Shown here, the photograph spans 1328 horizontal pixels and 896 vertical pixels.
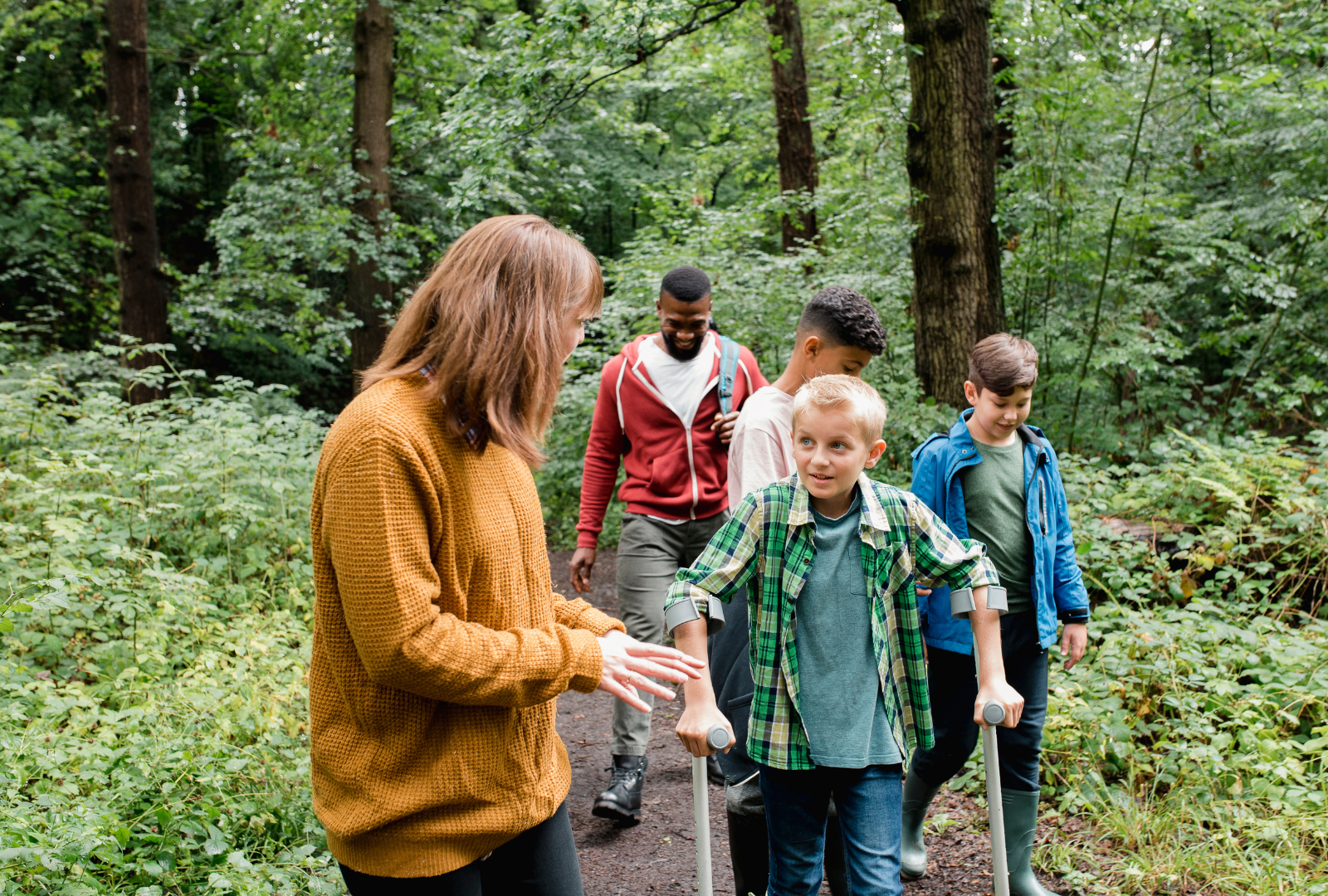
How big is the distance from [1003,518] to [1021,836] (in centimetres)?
112

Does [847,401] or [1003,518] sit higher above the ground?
[847,401]

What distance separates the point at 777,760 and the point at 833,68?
8.32m

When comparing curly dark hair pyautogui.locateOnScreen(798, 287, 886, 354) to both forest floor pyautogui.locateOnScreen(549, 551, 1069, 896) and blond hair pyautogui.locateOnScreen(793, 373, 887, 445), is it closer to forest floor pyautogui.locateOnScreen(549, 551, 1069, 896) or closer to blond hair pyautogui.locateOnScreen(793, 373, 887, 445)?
blond hair pyautogui.locateOnScreen(793, 373, 887, 445)

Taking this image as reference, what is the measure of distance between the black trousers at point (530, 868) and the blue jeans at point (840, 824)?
65 cm

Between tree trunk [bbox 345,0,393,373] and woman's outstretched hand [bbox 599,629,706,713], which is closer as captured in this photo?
woman's outstretched hand [bbox 599,629,706,713]

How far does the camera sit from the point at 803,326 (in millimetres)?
3086

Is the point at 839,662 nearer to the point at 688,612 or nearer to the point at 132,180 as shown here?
the point at 688,612

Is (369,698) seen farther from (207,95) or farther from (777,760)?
(207,95)

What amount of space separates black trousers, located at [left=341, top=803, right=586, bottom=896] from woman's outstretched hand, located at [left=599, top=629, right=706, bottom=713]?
1.03 feet

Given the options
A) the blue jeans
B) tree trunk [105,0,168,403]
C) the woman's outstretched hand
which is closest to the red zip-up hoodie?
the blue jeans

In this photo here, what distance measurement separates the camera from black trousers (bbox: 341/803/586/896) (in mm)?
1710

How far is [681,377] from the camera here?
13.3 feet

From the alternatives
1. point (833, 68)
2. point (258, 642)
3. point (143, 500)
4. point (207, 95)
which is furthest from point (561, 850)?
point (207, 95)

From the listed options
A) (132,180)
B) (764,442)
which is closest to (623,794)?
(764,442)
